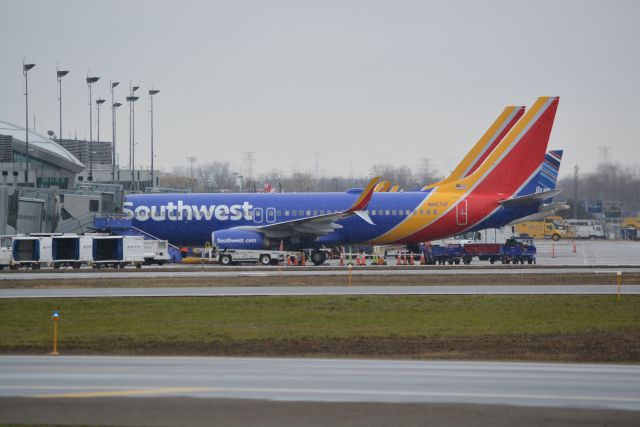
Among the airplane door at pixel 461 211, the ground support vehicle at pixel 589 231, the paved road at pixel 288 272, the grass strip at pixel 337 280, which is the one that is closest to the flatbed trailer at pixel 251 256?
the paved road at pixel 288 272

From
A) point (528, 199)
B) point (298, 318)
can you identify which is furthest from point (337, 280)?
point (528, 199)

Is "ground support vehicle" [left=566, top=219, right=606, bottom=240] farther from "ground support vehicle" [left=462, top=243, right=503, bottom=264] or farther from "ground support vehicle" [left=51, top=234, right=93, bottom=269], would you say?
"ground support vehicle" [left=51, top=234, right=93, bottom=269]

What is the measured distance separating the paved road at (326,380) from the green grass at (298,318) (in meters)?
4.16

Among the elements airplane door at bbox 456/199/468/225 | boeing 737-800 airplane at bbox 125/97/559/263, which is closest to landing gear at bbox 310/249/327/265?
boeing 737-800 airplane at bbox 125/97/559/263

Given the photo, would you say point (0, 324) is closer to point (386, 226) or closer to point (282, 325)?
point (282, 325)

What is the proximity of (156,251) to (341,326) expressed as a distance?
34191mm

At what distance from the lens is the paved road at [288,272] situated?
48688mm

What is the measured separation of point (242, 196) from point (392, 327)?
Result: 119ft

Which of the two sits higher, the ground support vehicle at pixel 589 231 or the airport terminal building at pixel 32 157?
the airport terminal building at pixel 32 157

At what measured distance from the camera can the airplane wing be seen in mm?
59469

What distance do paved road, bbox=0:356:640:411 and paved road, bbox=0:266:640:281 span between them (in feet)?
88.4

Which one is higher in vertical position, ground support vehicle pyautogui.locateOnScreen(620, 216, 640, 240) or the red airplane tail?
the red airplane tail

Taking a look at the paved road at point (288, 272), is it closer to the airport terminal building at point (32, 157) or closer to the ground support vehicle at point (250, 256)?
the ground support vehicle at point (250, 256)

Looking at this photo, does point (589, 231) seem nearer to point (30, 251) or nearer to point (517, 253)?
point (517, 253)
